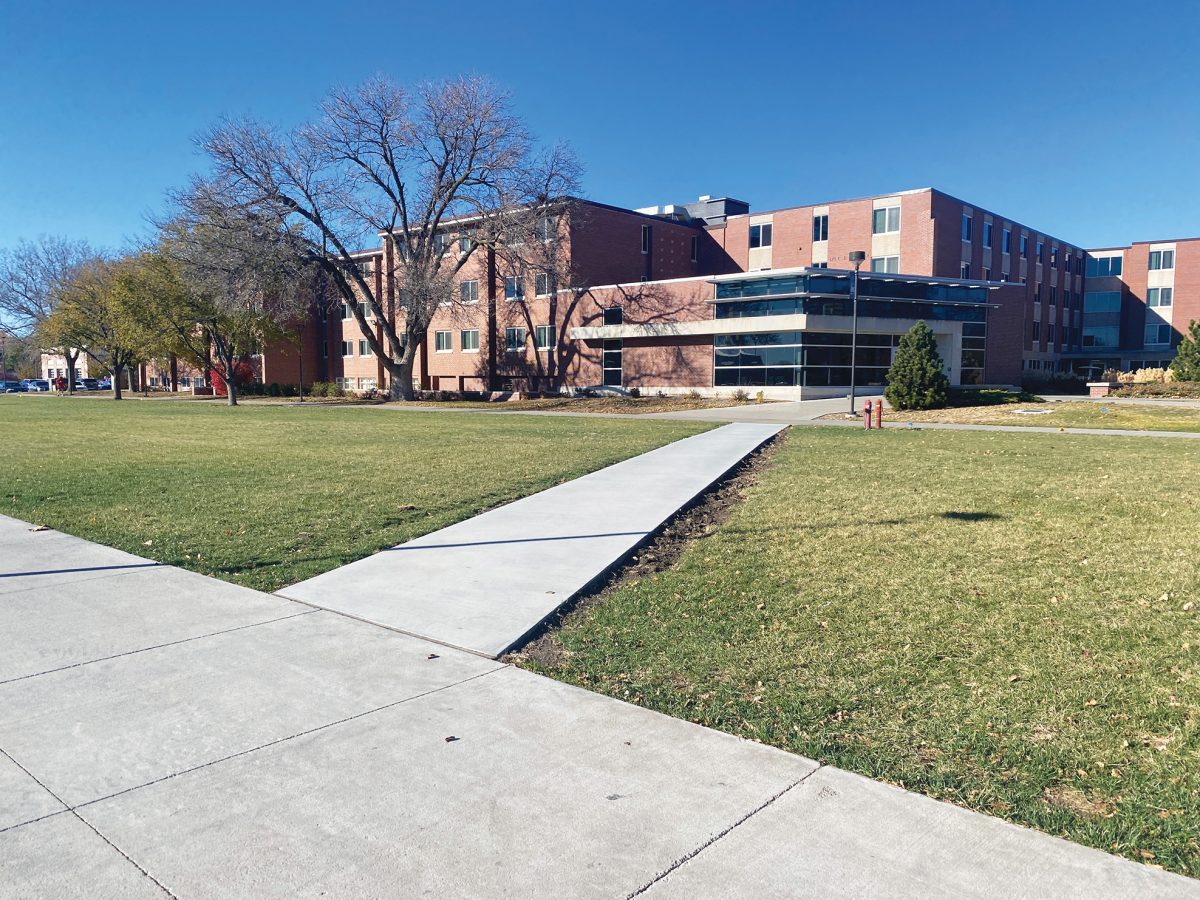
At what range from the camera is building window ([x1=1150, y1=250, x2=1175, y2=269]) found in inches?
2579

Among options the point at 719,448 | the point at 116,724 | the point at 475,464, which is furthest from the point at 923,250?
the point at 116,724

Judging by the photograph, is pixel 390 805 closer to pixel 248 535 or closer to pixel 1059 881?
pixel 1059 881

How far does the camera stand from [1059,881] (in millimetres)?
2666

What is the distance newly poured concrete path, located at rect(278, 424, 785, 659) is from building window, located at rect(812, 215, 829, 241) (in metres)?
44.7

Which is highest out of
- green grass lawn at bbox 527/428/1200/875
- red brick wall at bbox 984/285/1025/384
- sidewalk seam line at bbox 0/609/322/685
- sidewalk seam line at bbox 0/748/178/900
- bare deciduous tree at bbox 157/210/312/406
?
bare deciduous tree at bbox 157/210/312/406

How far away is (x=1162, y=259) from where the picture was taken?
66000 millimetres

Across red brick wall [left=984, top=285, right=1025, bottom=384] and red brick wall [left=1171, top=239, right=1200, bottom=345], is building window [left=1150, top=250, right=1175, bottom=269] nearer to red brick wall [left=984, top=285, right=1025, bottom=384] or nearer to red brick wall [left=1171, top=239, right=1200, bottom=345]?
red brick wall [left=1171, top=239, right=1200, bottom=345]

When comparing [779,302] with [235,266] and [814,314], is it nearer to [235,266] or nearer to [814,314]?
[814,314]

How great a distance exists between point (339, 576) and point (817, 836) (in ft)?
15.4

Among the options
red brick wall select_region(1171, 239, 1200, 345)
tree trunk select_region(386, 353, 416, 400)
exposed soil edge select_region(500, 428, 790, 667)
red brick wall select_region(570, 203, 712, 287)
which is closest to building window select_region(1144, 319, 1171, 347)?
red brick wall select_region(1171, 239, 1200, 345)

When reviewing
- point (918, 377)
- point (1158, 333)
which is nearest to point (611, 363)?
point (918, 377)

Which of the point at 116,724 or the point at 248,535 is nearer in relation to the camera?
the point at 116,724

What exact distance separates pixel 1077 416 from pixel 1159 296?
171 ft

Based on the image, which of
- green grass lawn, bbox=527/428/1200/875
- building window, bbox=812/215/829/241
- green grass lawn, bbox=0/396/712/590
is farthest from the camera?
building window, bbox=812/215/829/241
